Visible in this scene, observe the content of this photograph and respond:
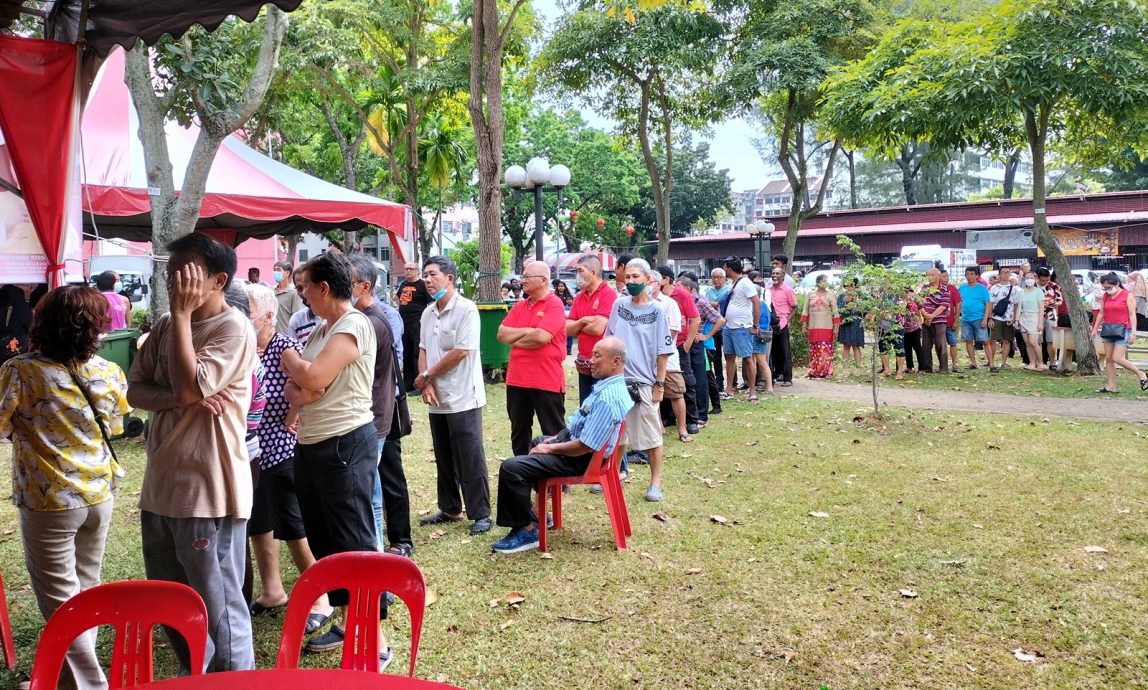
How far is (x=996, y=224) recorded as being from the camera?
28109mm

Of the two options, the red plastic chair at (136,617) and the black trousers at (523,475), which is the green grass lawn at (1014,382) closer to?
the black trousers at (523,475)

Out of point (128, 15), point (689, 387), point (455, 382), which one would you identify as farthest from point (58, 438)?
point (689, 387)

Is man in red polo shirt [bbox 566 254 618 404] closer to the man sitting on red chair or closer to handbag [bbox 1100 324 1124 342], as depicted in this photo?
the man sitting on red chair

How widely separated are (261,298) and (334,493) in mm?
1084

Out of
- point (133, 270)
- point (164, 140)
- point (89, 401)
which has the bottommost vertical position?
point (89, 401)

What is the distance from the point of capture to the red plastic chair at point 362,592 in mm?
2285

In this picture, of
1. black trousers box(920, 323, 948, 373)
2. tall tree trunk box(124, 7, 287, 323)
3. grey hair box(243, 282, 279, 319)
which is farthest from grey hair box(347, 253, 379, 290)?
black trousers box(920, 323, 948, 373)

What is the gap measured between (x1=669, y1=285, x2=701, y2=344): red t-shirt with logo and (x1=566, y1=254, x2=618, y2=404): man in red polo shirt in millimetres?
2088

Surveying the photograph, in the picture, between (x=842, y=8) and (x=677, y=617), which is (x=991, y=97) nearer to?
(x=842, y=8)

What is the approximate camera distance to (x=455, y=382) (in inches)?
Answer: 208

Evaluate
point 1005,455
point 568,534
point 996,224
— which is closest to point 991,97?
point 1005,455

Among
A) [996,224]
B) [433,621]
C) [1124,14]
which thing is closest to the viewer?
[433,621]

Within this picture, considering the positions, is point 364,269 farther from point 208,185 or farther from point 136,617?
point 208,185

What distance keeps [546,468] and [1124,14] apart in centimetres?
1042
